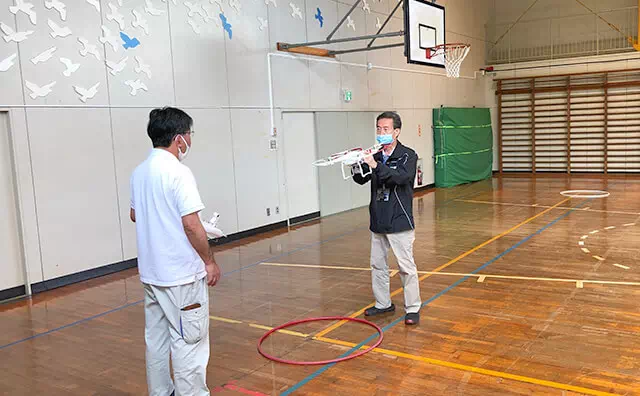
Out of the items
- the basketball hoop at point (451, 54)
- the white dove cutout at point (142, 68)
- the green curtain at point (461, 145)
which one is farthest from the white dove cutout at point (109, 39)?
the green curtain at point (461, 145)

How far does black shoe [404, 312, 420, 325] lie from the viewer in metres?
4.61

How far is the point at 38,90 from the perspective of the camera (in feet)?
21.1

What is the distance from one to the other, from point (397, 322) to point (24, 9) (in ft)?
17.5

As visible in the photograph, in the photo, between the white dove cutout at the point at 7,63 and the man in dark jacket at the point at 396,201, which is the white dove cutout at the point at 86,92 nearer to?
the white dove cutout at the point at 7,63

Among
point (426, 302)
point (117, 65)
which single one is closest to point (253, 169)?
point (117, 65)

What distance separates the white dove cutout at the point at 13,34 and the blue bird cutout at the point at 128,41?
1235mm

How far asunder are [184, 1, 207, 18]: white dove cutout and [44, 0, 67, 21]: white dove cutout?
1.98 metres

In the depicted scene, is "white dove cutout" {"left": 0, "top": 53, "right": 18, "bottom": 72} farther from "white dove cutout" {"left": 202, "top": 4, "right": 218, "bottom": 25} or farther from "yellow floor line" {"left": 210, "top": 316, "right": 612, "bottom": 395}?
"yellow floor line" {"left": 210, "top": 316, "right": 612, "bottom": 395}

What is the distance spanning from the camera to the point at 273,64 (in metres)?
9.73

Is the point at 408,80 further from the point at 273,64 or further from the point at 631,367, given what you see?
the point at 631,367

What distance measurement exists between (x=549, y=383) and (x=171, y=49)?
21.8ft

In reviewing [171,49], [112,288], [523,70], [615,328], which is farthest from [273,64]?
[523,70]

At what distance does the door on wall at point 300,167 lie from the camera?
10.3m

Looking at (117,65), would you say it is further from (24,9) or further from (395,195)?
(395,195)
